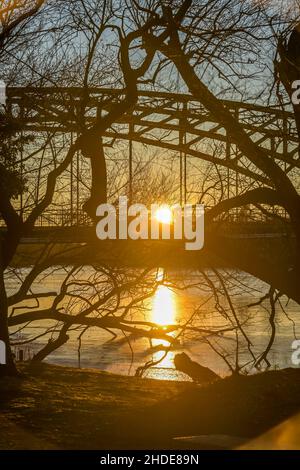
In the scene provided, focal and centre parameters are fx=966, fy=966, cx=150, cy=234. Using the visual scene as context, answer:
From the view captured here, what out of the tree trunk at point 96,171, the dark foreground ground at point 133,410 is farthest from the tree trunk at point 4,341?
the tree trunk at point 96,171

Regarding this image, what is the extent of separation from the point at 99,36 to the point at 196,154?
368cm

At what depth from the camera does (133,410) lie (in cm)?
763

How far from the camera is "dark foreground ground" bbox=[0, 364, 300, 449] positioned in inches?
253

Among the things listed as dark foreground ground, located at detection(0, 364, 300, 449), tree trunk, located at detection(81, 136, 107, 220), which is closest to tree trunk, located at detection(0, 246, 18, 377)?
dark foreground ground, located at detection(0, 364, 300, 449)

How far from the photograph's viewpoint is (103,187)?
11156mm

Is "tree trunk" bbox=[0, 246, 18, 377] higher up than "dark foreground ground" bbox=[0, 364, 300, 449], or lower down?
higher up

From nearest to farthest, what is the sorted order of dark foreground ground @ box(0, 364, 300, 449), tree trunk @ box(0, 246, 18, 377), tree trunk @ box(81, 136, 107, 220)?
1. dark foreground ground @ box(0, 364, 300, 449)
2. tree trunk @ box(0, 246, 18, 377)
3. tree trunk @ box(81, 136, 107, 220)

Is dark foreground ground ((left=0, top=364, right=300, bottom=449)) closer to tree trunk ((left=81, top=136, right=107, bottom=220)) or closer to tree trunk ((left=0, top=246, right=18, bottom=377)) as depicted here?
tree trunk ((left=0, top=246, right=18, bottom=377))

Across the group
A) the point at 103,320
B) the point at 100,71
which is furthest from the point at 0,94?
the point at 103,320

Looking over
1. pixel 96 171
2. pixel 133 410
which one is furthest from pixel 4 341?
pixel 96 171

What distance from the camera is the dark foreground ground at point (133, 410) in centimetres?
642

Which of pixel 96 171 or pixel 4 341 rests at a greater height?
pixel 96 171

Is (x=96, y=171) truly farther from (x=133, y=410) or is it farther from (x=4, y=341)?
(x=133, y=410)

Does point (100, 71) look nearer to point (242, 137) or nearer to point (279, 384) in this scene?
point (242, 137)
